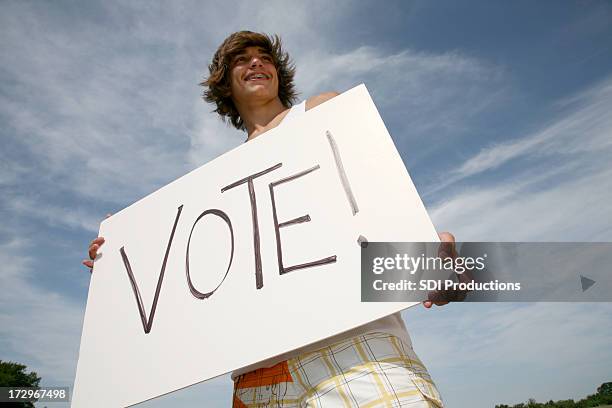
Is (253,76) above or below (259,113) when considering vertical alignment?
above

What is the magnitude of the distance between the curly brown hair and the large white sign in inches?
38.5

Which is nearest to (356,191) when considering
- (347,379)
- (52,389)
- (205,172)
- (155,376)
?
(347,379)

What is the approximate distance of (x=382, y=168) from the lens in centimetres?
170

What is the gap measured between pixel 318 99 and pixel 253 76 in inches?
27.9

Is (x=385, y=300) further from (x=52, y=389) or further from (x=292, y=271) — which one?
(x=52, y=389)

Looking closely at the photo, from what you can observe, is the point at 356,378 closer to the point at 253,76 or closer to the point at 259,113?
the point at 259,113

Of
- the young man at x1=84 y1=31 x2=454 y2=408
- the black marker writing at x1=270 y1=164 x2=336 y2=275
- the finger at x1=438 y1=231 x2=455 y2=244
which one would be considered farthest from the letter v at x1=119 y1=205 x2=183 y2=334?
the finger at x1=438 y1=231 x2=455 y2=244

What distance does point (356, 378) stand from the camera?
143 cm

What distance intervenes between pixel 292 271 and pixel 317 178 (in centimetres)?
41

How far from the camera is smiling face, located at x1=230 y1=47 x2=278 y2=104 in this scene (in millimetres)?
2727

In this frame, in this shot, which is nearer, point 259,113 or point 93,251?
point 93,251

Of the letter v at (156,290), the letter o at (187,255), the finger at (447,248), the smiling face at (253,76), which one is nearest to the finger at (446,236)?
the finger at (447,248)

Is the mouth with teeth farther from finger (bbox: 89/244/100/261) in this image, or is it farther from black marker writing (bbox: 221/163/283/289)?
finger (bbox: 89/244/100/261)

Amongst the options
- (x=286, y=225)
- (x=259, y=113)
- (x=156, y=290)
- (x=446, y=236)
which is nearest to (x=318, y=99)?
(x=259, y=113)
